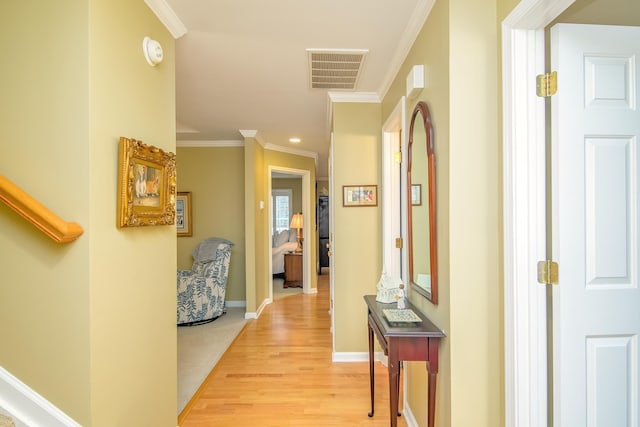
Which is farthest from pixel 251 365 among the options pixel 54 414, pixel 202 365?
pixel 54 414

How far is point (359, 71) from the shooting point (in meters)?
2.56

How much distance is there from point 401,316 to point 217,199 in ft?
12.9

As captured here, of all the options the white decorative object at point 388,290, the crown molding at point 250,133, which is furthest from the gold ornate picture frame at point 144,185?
the crown molding at point 250,133

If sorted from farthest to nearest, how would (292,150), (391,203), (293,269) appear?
(293,269) < (292,150) < (391,203)

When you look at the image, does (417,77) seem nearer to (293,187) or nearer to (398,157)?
(398,157)

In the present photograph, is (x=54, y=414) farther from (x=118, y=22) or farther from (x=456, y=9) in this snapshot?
(x=456, y=9)

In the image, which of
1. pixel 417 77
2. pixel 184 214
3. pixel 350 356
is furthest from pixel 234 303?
pixel 417 77

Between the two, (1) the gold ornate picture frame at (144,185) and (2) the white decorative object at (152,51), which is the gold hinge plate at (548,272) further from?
(2) the white decorative object at (152,51)

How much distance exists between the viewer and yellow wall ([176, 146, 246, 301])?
498 centimetres

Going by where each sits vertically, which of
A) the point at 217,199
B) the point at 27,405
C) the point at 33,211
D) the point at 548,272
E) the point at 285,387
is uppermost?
the point at 217,199

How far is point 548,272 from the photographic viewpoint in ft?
4.24

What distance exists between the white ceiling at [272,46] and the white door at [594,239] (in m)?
0.88

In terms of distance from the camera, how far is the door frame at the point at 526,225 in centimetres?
131

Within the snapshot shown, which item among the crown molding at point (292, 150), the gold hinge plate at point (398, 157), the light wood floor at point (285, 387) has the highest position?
the crown molding at point (292, 150)
